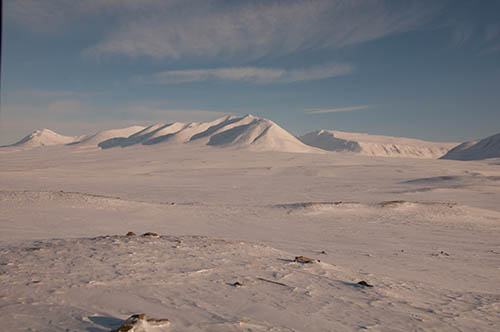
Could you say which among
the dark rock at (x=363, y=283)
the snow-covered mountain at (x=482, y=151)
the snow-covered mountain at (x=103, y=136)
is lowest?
the dark rock at (x=363, y=283)

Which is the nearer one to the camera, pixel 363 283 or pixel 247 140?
pixel 363 283

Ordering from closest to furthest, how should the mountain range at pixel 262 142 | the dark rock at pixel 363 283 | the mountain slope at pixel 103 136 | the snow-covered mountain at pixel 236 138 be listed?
the dark rock at pixel 363 283 → the snow-covered mountain at pixel 236 138 → the mountain range at pixel 262 142 → the mountain slope at pixel 103 136

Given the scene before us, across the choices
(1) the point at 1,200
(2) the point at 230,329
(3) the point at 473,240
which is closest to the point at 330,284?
(2) the point at 230,329

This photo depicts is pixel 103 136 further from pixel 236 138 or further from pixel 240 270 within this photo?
pixel 240 270

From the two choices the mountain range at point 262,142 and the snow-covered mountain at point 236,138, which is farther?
the mountain range at point 262,142

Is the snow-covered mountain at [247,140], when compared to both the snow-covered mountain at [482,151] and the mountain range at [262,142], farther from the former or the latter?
the snow-covered mountain at [482,151]

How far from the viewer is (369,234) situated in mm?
13695

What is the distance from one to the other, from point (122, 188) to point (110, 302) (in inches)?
1059

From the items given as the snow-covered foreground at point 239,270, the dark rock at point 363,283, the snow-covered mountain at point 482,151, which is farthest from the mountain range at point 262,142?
the dark rock at point 363,283

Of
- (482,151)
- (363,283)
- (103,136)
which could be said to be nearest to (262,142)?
(482,151)

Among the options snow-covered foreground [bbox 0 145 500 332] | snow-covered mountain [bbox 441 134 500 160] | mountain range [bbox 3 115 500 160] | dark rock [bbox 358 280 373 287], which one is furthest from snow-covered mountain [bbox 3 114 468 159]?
dark rock [bbox 358 280 373 287]

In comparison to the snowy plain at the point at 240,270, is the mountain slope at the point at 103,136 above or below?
above

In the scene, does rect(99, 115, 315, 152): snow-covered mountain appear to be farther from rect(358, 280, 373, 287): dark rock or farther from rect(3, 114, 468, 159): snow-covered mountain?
rect(358, 280, 373, 287): dark rock

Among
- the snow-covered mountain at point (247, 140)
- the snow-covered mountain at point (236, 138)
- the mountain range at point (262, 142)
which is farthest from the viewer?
the snow-covered mountain at point (247, 140)
